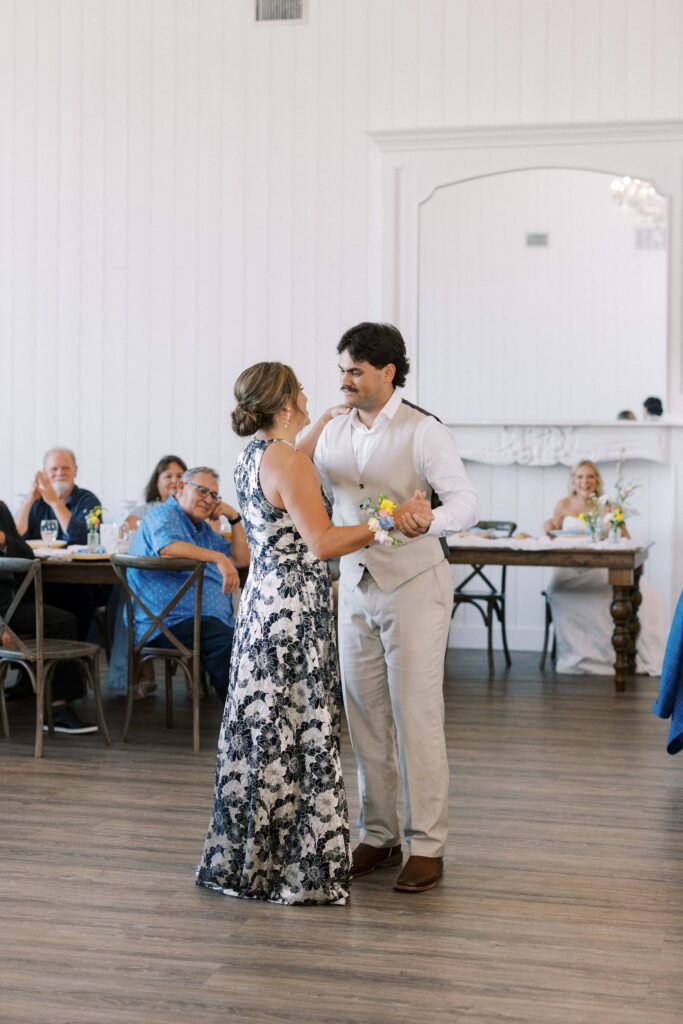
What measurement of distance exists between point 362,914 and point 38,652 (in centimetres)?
243

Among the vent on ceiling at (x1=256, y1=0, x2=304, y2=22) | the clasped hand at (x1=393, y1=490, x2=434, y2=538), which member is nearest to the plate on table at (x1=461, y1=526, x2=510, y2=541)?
the vent on ceiling at (x1=256, y1=0, x2=304, y2=22)

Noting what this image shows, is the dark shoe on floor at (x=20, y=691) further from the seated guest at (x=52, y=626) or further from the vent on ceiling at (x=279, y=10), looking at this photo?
the vent on ceiling at (x=279, y=10)

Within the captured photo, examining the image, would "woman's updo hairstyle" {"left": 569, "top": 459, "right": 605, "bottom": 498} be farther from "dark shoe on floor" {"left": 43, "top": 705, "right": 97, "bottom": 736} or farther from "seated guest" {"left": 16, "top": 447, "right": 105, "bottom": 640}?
"dark shoe on floor" {"left": 43, "top": 705, "right": 97, "bottom": 736}

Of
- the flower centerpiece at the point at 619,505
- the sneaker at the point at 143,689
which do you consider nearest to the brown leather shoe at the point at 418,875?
the sneaker at the point at 143,689

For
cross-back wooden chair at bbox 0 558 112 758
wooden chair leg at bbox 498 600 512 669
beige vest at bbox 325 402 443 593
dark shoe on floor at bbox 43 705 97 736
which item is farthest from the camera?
wooden chair leg at bbox 498 600 512 669

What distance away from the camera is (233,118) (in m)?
8.53

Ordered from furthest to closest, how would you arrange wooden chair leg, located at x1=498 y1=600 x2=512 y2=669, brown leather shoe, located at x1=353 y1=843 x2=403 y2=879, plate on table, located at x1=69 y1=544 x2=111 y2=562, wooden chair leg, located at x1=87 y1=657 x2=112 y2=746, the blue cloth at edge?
wooden chair leg, located at x1=498 y1=600 x2=512 y2=669, plate on table, located at x1=69 y1=544 x2=111 y2=562, wooden chair leg, located at x1=87 y1=657 x2=112 y2=746, the blue cloth at edge, brown leather shoe, located at x1=353 y1=843 x2=403 y2=879

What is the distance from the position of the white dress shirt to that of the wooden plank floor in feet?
3.62

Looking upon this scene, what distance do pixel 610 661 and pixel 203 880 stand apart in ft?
14.4

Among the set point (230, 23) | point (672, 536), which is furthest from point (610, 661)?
point (230, 23)

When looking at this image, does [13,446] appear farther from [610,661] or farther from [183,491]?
[610,661]

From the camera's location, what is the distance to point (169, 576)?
5859mm

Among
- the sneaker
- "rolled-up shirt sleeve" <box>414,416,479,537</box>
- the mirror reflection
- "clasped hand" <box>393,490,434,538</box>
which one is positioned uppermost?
the mirror reflection

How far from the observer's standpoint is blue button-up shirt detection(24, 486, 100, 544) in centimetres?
719
